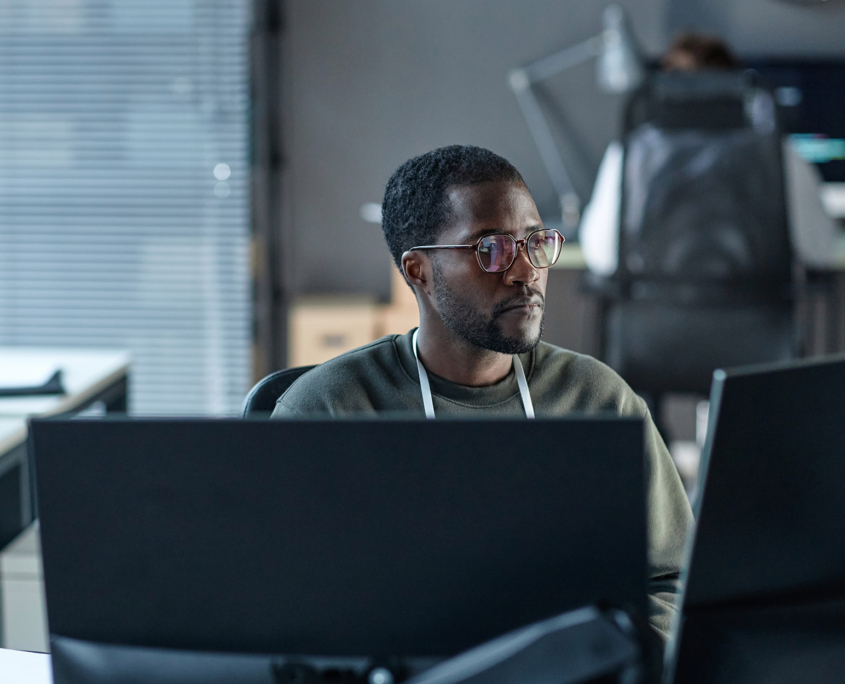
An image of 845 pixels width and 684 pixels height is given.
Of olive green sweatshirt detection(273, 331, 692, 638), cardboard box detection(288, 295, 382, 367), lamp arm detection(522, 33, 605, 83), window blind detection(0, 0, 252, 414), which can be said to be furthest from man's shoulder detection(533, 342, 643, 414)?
lamp arm detection(522, 33, 605, 83)

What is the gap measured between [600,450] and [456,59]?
3.25 meters

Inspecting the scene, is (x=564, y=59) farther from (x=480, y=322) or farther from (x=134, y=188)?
(x=480, y=322)

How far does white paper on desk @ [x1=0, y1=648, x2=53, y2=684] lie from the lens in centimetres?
84

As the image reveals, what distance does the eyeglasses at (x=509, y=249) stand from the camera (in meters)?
1.04

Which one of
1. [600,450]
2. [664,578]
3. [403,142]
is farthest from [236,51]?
[600,450]

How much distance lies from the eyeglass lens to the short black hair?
8 centimetres

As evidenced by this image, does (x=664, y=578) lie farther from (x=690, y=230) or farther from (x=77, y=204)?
(x=77, y=204)

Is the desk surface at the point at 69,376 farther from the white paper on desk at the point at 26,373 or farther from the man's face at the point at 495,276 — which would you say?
the man's face at the point at 495,276

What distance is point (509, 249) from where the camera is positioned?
104 cm

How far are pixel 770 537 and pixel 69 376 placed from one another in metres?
1.69

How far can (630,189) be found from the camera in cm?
228

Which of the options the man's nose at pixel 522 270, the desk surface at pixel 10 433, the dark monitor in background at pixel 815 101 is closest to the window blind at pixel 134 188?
the desk surface at pixel 10 433

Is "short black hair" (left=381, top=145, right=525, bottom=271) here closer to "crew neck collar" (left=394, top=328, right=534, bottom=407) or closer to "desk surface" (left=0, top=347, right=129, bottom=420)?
"crew neck collar" (left=394, top=328, right=534, bottom=407)

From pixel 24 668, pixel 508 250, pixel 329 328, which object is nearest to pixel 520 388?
pixel 508 250
